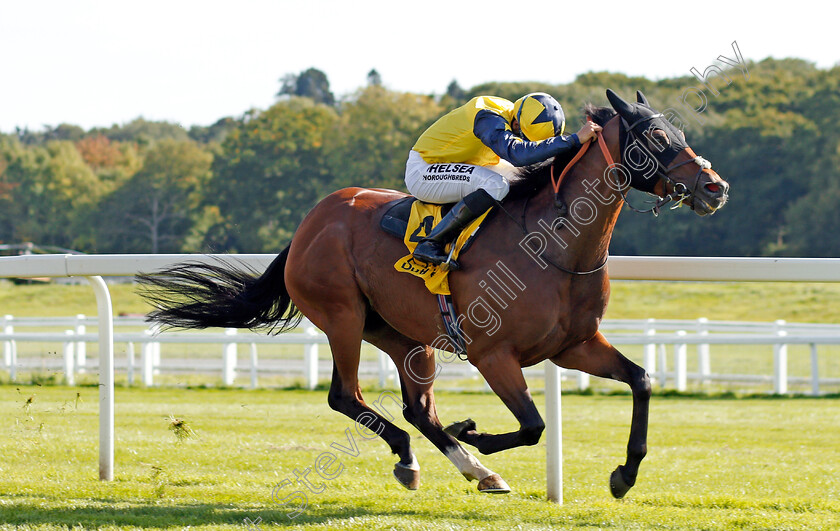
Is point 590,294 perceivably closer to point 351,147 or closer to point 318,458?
point 318,458

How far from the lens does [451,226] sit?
425 centimetres

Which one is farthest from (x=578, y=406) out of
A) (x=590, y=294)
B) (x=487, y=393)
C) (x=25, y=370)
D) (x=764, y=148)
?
(x=764, y=148)

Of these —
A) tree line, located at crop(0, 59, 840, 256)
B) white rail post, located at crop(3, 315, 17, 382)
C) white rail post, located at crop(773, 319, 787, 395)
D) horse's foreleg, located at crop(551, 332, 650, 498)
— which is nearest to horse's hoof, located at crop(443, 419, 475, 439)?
horse's foreleg, located at crop(551, 332, 650, 498)

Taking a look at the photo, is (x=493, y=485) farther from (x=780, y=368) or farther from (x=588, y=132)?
(x=780, y=368)

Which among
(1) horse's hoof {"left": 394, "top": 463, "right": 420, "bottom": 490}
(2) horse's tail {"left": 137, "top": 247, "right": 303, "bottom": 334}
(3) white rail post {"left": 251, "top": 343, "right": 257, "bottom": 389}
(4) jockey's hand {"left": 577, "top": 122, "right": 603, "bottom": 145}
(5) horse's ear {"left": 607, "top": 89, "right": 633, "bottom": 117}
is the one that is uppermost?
(5) horse's ear {"left": 607, "top": 89, "right": 633, "bottom": 117}

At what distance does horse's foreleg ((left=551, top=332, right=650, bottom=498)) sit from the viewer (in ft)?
13.6

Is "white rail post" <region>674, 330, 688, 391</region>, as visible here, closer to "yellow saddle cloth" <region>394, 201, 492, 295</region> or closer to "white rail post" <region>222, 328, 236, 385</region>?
"white rail post" <region>222, 328, 236, 385</region>

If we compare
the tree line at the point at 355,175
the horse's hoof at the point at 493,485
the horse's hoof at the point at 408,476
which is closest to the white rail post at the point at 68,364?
the horse's hoof at the point at 408,476

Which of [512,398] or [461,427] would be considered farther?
[461,427]

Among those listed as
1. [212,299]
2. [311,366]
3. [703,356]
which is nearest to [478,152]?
Result: [212,299]

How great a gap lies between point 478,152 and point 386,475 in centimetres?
216

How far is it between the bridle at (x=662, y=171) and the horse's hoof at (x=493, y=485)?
135 cm

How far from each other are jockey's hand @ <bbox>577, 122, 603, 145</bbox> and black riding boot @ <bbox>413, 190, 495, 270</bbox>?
0.48 m

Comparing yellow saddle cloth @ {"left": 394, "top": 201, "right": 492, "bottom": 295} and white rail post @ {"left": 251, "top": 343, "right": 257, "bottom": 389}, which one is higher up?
yellow saddle cloth @ {"left": 394, "top": 201, "right": 492, "bottom": 295}
